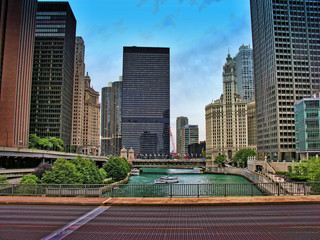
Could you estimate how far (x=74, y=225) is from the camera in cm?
1717

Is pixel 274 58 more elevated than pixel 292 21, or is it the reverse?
pixel 292 21

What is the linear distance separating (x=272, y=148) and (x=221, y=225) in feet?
456

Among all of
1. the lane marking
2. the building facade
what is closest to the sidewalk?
the lane marking

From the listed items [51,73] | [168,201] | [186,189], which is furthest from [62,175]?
[51,73]

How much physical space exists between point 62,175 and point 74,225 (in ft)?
155

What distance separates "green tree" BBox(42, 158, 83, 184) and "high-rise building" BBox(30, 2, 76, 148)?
389ft

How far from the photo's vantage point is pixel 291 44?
146375 millimetres

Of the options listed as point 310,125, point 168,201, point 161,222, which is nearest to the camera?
point 161,222

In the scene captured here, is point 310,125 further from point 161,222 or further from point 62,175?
point 161,222

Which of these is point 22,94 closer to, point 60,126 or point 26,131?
point 26,131

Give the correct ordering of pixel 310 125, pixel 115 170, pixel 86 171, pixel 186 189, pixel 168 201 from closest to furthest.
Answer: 1. pixel 168 201
2. pixel 186 189
3. pixel 86 171
4. pixel 115 170
5. pixel 310 125

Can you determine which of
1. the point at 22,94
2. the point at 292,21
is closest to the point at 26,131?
the point at 22,94

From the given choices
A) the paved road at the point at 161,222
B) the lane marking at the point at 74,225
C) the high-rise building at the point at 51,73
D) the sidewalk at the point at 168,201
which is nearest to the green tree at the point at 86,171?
the sidewalk at the point at 168,201

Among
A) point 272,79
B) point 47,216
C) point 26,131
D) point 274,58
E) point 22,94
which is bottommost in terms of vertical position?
point 47,216
